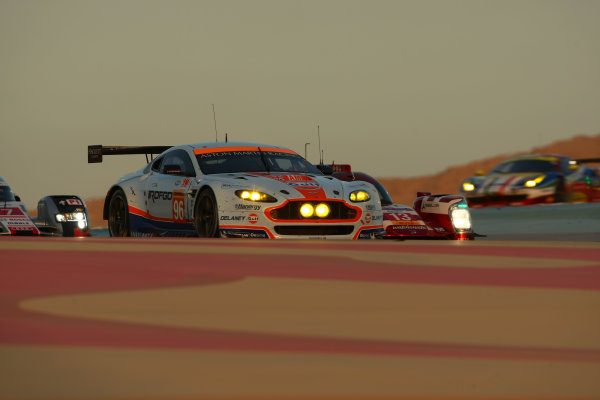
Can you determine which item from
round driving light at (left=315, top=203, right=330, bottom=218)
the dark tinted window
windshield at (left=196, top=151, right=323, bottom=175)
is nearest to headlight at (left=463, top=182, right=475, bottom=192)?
windshield at (left=196, top=151, right=323, bottom=175)

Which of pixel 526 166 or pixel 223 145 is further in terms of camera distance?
pixel 526 166

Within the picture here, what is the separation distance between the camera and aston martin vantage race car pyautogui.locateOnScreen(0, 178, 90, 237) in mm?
14898

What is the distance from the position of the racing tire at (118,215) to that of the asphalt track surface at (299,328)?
5.99 metres

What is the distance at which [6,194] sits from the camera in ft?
50.3

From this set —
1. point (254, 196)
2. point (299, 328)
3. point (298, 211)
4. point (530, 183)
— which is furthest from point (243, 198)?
point (530, 183)

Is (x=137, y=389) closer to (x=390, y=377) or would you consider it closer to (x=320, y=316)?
(x=390, y=377)

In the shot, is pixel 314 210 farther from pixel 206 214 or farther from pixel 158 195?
pixel 158 195

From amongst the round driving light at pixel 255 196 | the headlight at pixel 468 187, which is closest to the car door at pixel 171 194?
the round driving light at pixel 255 196

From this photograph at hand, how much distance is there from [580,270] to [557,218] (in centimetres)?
1406

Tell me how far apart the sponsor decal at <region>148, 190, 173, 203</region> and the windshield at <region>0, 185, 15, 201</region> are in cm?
406

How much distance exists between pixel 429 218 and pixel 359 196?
2023 mm

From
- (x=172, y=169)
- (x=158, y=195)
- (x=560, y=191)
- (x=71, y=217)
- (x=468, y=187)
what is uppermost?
(x=172, y=169)

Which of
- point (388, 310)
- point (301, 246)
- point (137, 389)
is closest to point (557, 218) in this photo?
point (301, 246)

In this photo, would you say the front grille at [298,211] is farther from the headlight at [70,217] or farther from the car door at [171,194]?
the headlight at [70,217]
